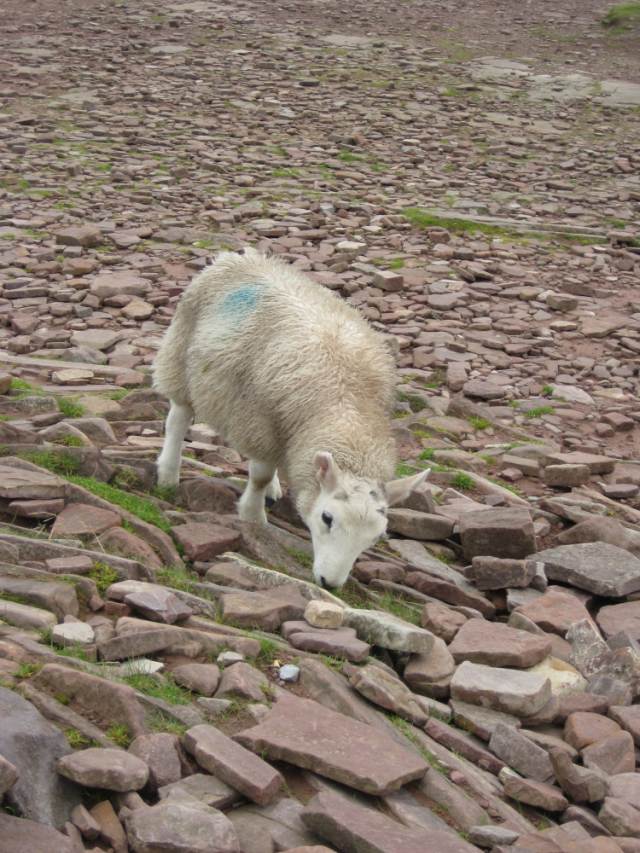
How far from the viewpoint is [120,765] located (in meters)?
3.75

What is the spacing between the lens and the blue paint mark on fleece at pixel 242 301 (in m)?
7.53

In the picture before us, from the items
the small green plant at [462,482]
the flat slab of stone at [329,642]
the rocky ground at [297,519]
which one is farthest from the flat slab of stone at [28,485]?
the small green plant at [462,482]

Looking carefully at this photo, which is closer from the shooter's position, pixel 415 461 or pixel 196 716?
pixel 196 716

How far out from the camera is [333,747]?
4328 millimetres

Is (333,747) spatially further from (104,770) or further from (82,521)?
(82,521)

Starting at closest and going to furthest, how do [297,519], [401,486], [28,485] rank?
[28,485], [401,486], [297,519]

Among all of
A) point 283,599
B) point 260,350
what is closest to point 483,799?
point 283,599

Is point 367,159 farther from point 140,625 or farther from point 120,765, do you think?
point 120,765

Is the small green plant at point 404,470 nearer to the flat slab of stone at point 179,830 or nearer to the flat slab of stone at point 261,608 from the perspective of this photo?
the flat slab of stone at point 261,608

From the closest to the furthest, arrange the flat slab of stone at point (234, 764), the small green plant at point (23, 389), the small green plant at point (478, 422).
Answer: the flat slab of stone at point (234, 764) → the small green plant at point (23, 389) → the small green plant at point (478, 422)

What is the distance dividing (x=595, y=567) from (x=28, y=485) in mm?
3690

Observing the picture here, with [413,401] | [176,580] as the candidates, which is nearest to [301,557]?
[176,580]

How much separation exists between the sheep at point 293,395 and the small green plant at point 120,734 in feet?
7.58

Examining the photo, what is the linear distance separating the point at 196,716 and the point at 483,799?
51.1 inches
